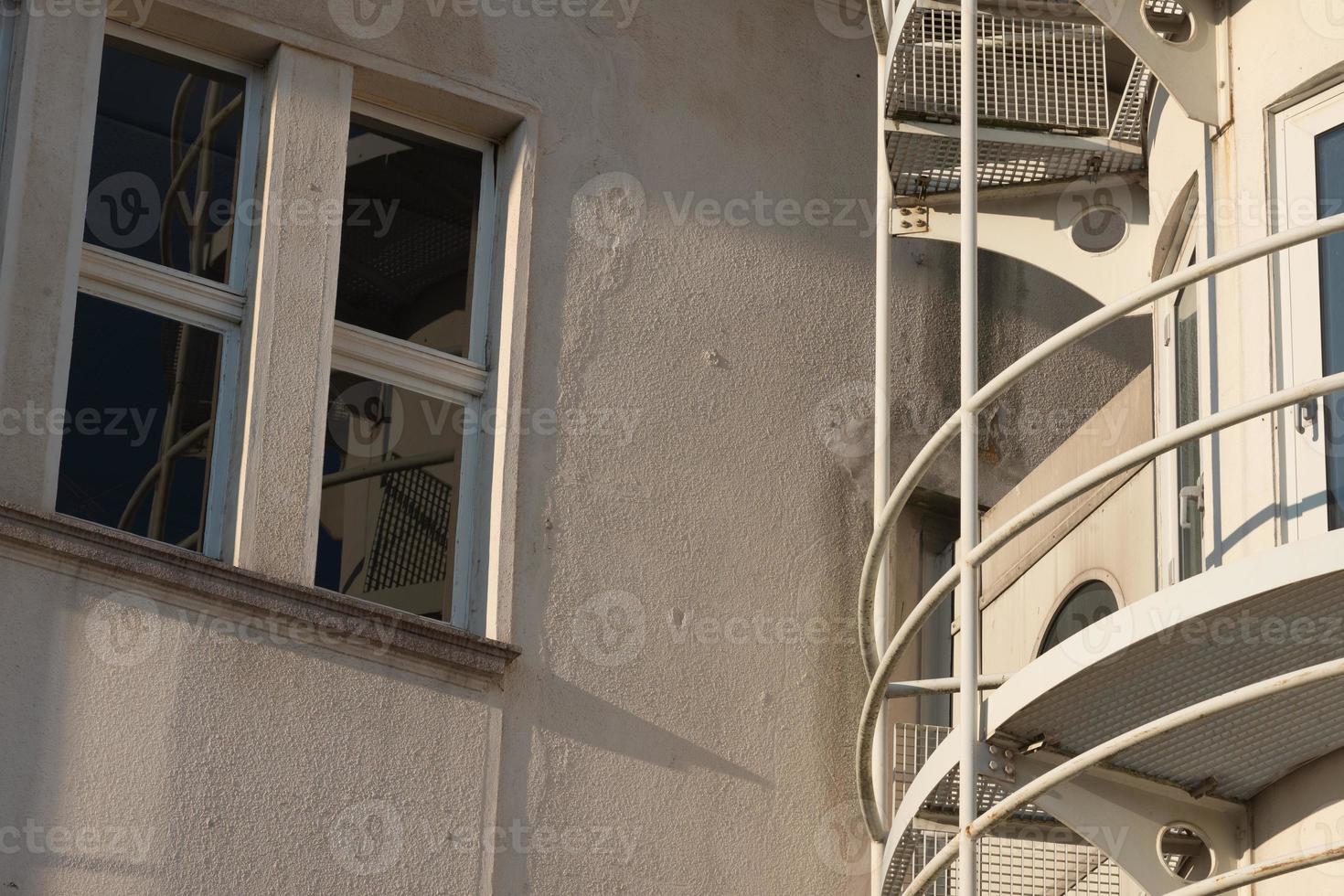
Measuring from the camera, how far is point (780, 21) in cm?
833

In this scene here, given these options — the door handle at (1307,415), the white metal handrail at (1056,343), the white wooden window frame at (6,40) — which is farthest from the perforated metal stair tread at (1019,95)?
the white wooden window frame at (6,40)

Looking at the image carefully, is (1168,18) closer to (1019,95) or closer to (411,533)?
(1019,95)

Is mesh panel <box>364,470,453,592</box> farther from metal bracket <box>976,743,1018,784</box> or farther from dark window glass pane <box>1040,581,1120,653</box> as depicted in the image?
dark window glass pane <box>1040,581,1120,653</box>

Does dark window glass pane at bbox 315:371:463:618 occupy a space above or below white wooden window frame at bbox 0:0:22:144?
below

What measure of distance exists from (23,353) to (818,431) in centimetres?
292

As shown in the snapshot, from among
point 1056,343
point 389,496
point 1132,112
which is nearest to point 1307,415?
point 1056,343

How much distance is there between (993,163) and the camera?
7520mm

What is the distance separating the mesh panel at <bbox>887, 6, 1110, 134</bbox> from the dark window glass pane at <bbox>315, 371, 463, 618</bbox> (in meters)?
1.99

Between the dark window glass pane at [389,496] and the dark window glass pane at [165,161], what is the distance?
0.66 m

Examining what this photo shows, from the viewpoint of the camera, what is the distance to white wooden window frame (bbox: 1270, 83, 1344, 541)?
19.6ft

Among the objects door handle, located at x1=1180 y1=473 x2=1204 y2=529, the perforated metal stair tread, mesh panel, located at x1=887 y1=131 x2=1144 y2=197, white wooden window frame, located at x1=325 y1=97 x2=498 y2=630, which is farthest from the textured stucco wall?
door handle, located at x1=1180 y1=473 x2=1204 y2=529

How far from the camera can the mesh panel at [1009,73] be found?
24.1 ft

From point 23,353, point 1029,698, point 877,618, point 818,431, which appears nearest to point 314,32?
point 23,353

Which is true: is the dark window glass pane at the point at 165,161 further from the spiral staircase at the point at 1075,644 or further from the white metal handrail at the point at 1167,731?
the white metal handrail at the point at 1167,731
